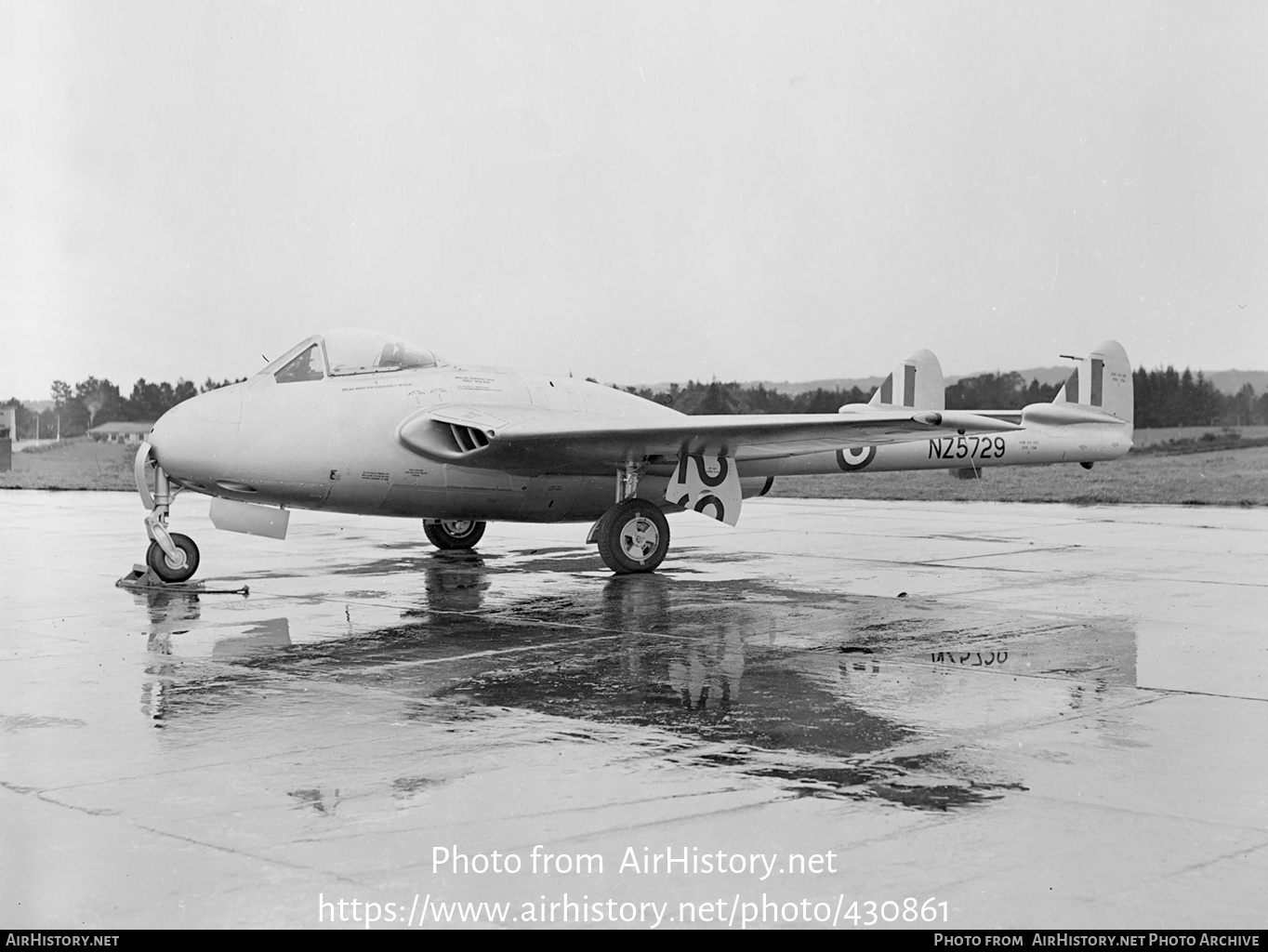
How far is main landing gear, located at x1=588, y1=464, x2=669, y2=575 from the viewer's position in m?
13.7

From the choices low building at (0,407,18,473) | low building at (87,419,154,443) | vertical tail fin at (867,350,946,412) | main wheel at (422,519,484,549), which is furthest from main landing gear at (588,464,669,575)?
low building at (0,407,18,473)

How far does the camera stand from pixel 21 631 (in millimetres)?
9656

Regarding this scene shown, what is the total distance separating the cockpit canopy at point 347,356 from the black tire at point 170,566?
1.85m

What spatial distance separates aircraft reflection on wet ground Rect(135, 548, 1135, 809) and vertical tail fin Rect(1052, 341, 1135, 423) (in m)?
8.78

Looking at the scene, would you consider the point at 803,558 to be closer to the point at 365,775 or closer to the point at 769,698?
the point at 769,698

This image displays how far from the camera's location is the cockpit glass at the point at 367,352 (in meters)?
13.1

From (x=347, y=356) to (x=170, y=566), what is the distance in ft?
8.78

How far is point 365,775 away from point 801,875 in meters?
2.11

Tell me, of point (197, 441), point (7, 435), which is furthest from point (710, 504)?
point (7, 435)

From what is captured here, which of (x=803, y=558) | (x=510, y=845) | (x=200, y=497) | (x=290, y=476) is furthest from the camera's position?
(x=200, y=497)

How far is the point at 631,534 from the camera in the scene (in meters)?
13.8

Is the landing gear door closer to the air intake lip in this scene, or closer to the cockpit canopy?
the air intake lip

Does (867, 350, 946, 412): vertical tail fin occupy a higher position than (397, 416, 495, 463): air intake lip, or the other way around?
(867, 350, 946, 412): vertical tail fin

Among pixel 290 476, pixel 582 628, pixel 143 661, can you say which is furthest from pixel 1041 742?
pixel 290 476
